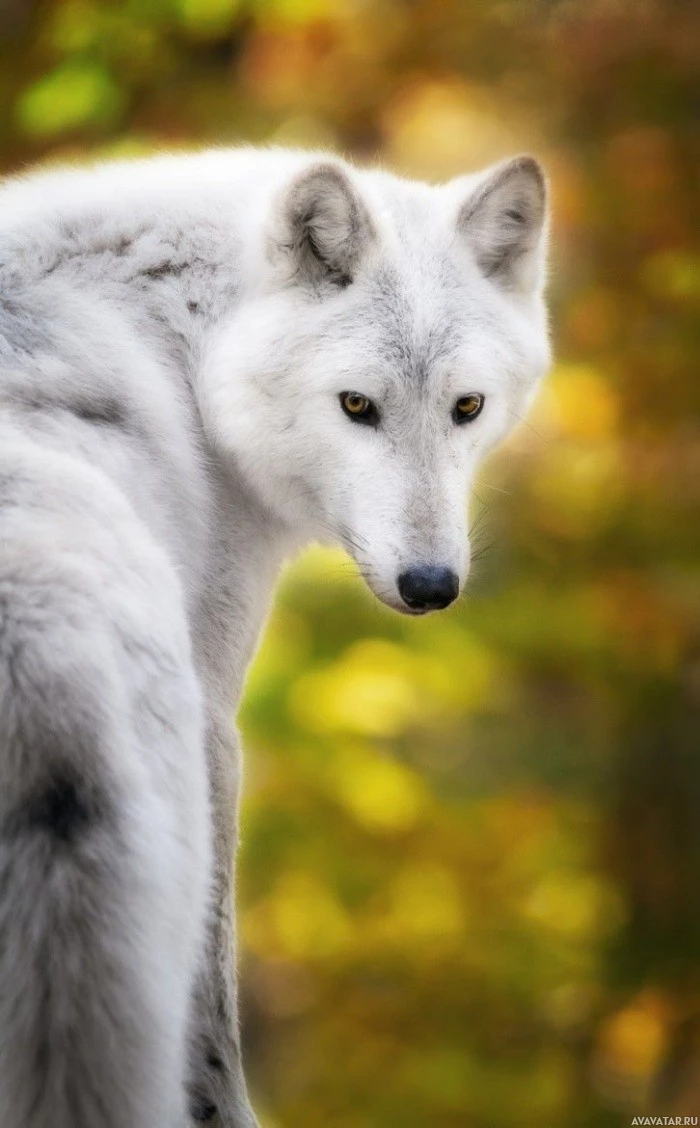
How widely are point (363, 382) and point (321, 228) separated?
0.45 meters

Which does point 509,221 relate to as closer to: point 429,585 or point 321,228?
point 321,228

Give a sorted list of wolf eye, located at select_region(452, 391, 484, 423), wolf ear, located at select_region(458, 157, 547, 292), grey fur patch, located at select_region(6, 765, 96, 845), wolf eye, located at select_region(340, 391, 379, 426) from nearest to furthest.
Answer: grey fur patch, located at select_region(6, 765, 96, 845), wolf eye, located at select_region(340, 391, 379, 426), wolf eye, located at select_region(452, 391, 484, 423), wolf ear, located at select_region(458, 157, 547, 292)

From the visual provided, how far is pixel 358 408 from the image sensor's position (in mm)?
3438

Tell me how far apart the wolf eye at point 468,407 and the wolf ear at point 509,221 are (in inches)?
18.4

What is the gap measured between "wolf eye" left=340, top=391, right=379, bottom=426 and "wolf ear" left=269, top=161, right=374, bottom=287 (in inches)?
14.4

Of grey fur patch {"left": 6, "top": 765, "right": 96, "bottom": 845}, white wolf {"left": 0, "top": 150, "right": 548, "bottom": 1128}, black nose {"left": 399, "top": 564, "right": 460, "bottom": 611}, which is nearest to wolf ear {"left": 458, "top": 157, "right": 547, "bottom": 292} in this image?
white wolf {"left": 0, "top": 150, "right": 548, "bottom": 1128}

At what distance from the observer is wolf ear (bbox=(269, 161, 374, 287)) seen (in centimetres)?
345

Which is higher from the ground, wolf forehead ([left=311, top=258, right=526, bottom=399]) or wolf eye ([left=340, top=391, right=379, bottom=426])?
wolf forehead ([left=311, top=258, right=526, bottom=399])

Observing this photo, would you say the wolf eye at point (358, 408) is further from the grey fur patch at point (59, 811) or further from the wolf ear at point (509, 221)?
the grey fur patch at point (59, 811)

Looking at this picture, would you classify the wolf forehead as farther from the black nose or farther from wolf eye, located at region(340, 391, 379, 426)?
the black nose

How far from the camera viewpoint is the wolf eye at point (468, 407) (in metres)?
3.53

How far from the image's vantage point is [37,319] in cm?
308

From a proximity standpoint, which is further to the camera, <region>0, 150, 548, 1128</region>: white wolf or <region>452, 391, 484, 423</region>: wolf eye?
<region>452, 391, 484, 423</region>: wolf eye

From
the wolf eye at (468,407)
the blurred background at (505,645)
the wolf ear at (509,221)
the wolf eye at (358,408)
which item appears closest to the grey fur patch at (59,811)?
the wolf eye at (358,408)
